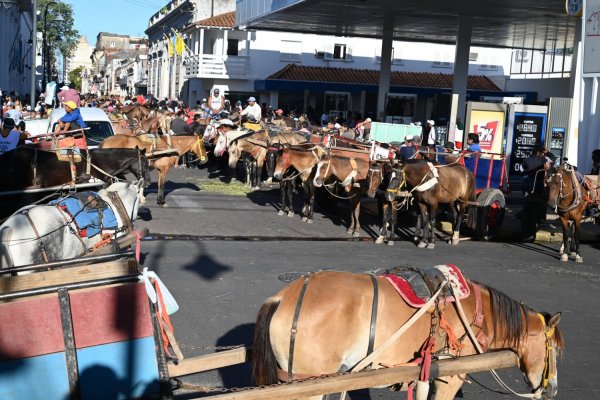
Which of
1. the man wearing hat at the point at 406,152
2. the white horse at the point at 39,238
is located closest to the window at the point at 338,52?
the man wearing hat at the point at 406,152

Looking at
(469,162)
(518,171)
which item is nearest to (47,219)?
(469,162)

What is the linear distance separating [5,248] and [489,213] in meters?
11.3

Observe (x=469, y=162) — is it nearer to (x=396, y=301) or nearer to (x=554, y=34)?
(x=396, y=301)

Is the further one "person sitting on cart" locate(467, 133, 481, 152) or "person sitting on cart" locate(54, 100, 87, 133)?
"person sitting on cart" locate(467, 133, 481, 152)

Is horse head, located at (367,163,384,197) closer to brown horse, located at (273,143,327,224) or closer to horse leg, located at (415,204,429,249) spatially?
horse leg, located at (415,204,429,249)

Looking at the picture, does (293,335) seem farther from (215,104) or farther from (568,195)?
(215,104)

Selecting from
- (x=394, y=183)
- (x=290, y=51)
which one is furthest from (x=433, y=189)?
(x=290, y=51)

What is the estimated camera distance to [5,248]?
23.8 ft

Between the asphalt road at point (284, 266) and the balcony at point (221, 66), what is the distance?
27.4 metres

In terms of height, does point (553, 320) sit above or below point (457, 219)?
above

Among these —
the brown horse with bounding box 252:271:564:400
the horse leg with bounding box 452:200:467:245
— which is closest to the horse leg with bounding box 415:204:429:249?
the horse leg with bounding box 452:200:467:245

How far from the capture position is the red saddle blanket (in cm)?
531

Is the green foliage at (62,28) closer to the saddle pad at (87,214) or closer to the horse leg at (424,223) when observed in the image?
the horse leg at (424,223)

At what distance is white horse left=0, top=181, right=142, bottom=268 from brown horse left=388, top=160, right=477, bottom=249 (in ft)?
24.7
